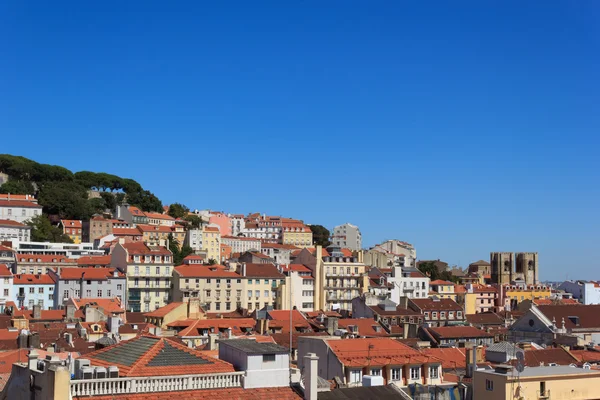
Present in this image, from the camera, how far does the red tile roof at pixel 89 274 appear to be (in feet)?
334

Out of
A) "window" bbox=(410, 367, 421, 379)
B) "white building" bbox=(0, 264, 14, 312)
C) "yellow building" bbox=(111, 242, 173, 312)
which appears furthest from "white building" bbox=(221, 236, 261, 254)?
"window" bbox=(410, 367, 421, 379)

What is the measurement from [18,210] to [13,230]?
1204 cm

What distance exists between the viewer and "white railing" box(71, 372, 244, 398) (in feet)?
75.6

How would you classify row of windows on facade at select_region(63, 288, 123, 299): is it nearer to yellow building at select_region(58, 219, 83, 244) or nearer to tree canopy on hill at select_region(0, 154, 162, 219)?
yellow building at select_region(58, 219, 83, 244)

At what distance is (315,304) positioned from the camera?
113000mm

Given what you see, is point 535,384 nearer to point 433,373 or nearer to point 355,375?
point 355,375

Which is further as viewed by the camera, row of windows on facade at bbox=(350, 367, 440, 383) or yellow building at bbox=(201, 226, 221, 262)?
yellow building at bbox=(201, 226, 221, 262)

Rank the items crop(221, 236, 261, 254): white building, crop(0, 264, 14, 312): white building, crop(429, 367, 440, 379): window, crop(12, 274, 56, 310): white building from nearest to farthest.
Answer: crop(429, 367, 440, 379): window → crop(0, 264, 14, 312): white building → crop(12, 274, 56, 310): white building → crop(221, 236, 261, 254): white building

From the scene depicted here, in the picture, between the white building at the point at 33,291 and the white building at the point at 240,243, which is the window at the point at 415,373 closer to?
the white building at the point at 33,291

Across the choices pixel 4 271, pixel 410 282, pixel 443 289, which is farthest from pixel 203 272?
pixel 443 289

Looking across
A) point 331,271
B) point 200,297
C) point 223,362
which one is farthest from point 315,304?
point 223,362

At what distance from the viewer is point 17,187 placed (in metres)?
170

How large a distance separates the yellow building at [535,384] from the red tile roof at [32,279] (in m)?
80.3

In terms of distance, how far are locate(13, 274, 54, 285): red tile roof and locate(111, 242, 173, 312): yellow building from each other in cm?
1023
